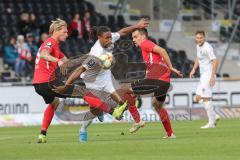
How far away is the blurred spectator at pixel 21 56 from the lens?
98.0 feet

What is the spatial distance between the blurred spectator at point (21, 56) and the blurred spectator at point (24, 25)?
152 cm

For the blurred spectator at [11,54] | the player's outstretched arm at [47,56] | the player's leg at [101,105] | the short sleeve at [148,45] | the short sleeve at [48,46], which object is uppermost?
the short sleeve at [48,46]

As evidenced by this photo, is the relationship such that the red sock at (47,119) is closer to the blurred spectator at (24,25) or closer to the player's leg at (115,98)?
the player's leg at (115,98)

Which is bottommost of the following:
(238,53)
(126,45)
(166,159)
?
(238,53)

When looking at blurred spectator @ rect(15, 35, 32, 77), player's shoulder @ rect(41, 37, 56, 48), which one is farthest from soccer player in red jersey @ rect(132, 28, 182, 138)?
blurred spectator @ rect(15, 35, 32, 77)

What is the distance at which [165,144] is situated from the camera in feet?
50.4

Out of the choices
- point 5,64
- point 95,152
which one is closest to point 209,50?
point 95,152

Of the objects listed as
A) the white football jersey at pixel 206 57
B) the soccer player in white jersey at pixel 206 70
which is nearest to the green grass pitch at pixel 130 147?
the soccer player in white jersey at pixel 206 70

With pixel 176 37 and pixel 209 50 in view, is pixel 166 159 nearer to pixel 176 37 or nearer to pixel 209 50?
pixel 209 50

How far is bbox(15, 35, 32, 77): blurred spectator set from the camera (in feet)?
98.0

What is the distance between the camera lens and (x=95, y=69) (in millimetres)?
16578

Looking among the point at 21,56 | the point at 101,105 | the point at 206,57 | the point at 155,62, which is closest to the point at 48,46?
the point at 101,105

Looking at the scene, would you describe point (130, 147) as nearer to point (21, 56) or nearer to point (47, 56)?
point (47, 56)

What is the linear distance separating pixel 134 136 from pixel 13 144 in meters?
2.84
